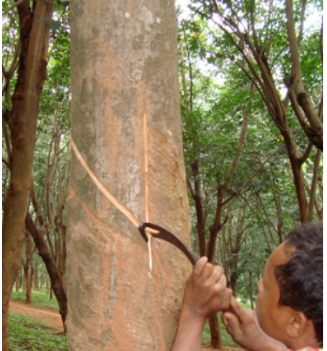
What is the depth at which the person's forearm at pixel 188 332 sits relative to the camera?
1.04 metres

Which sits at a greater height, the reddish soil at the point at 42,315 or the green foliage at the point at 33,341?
the green foliage at the point at 33,341

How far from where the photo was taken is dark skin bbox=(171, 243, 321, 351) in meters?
1.07

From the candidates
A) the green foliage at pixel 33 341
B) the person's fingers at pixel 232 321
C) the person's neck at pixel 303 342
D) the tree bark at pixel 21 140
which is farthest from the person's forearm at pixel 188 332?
the green foliage at pixel 33 341

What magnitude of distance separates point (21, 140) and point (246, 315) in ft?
10.1

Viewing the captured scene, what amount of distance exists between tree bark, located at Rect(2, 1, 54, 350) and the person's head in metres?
2.98

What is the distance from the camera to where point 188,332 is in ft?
3.44

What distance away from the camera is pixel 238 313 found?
1292 mm

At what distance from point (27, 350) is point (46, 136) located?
7.60m

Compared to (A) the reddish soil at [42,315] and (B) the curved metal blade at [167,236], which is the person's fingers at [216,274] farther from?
(A) the reddish soil at [42,315]

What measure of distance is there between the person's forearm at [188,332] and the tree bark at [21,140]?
2995 mm

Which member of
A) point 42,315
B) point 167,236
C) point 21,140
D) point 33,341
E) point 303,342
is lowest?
point 42,315

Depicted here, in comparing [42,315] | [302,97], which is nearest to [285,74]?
[302,97]

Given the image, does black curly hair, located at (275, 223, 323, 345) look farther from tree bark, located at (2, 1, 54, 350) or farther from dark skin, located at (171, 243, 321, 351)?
tree bark, located at (2, 1, 54, 350)

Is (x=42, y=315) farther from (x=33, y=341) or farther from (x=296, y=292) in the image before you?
(x=296, y=292)
